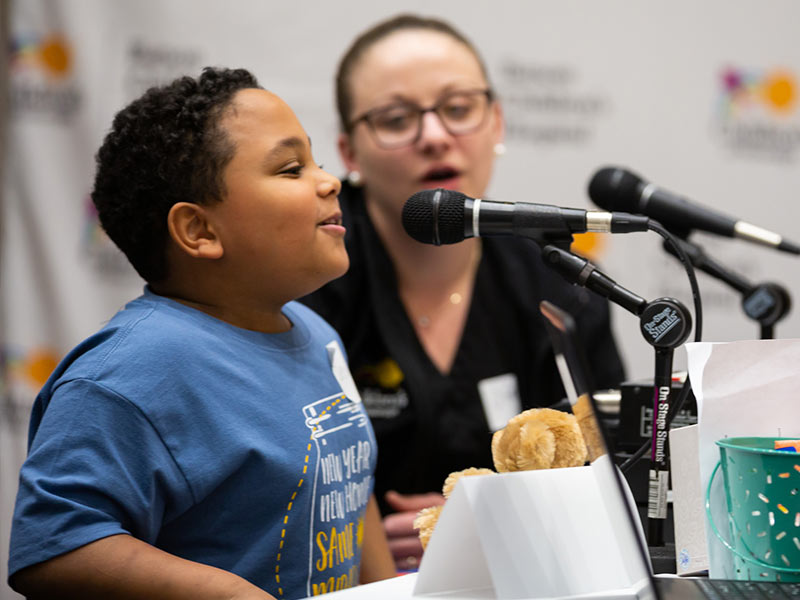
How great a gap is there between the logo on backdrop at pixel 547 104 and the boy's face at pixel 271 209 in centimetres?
155

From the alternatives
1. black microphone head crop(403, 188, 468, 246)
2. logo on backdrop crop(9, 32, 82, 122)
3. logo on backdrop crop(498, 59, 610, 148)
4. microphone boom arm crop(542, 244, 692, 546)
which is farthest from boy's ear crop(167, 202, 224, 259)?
logo on backdrop crop(498, 59, 610, 148)

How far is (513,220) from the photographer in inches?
33.5

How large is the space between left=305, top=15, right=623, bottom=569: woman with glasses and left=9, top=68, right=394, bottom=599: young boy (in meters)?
0.50

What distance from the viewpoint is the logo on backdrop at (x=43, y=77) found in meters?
2.19

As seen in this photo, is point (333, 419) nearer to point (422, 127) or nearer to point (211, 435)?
point (211, 435)

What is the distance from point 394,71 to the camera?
1.56 m

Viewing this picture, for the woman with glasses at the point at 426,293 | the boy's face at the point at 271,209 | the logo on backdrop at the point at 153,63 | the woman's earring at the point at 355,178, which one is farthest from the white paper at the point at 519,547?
the logo on backdrop at the point at 153,63

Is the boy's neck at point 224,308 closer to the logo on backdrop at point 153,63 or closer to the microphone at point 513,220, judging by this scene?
the microphone at point 513,220

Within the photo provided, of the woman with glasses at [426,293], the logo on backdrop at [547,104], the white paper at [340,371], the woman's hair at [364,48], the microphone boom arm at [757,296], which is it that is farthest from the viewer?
the logo on backdrop at [547,104]

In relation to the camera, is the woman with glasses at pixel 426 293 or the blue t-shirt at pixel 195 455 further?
the woman with glasses at pixel 426 293

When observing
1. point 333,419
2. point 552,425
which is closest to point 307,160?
point 333,419

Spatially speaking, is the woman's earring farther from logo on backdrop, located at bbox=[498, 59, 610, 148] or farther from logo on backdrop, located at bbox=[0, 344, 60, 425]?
logo on backdrop, located at bbox=[0, 344, 60, 425]

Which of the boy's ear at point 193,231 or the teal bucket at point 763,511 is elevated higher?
the boy's ear at point 193,231

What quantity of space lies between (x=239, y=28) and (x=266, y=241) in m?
1.54
